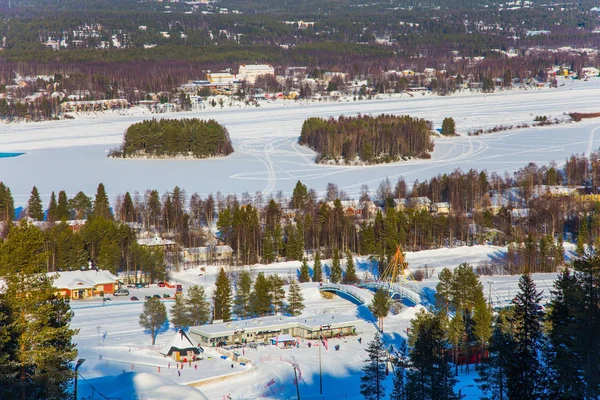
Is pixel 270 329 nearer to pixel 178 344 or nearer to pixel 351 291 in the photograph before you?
pixel 178 344

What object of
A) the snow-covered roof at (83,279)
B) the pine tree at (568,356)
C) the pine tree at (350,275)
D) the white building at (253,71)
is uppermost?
the white building at (253,71)

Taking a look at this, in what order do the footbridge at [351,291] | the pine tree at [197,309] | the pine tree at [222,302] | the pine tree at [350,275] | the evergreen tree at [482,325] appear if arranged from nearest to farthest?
the evergreen tree at [482,325], the pine tree at [197,309], the pine tree at [222,302], the footbridge at [351,291], the pine tree at [350,275]

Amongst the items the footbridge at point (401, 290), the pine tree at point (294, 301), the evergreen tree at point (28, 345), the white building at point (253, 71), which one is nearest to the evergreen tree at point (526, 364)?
the evergreen tree at point (28, 345)

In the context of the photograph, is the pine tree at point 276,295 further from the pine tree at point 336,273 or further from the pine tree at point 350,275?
the pine tree at point 350,275

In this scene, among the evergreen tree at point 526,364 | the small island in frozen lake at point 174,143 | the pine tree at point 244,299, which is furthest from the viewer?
the small island in frozen lake at point 174,143

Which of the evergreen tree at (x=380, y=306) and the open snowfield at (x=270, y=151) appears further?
the open snowfield at (x=270, y=151)

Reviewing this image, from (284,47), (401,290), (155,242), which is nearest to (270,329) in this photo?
(401,290)

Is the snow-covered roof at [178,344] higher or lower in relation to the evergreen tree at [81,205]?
lower

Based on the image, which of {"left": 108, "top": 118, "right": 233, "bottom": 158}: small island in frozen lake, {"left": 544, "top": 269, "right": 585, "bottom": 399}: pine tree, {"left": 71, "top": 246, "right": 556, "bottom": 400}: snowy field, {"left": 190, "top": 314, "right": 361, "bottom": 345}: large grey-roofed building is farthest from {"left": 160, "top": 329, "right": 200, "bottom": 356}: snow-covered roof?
{"left": 108, "top": 118, "right": 233, "bottom": 158}: small island in frozen lake
